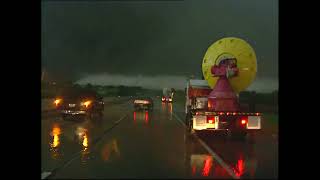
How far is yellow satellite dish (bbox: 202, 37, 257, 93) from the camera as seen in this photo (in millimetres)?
18062

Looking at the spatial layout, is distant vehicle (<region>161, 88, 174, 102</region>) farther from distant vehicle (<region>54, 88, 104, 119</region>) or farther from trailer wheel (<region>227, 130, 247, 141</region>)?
trailer wheel (<region>227, 130, 247, 141</region>)

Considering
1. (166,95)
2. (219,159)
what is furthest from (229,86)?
(166,95)

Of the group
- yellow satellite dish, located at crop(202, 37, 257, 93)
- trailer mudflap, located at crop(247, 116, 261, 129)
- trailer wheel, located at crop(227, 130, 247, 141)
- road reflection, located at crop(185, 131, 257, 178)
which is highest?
yellow satellite dish, located at crop(202, 37, 257, 93)

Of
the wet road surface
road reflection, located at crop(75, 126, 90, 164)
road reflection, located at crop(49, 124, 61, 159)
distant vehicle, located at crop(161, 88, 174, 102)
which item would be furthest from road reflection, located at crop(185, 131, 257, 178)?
distant vehicle, located at crop(161, 88, 174, 102)

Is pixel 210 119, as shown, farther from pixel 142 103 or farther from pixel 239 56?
pixel 142 103

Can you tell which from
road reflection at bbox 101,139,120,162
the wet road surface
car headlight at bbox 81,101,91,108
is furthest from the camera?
car headlight at bbox 81,101,91,108

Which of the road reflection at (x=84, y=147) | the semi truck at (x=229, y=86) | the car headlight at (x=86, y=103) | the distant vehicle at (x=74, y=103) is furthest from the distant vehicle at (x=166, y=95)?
the semi truck at (x=229, y=86)

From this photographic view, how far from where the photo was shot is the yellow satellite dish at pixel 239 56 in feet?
59.3

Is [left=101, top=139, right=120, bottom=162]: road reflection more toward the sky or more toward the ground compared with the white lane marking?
more toward the sky

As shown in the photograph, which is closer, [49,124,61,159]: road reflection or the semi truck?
[49,124,61,159]: road reflection

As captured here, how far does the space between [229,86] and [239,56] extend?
1.20 m

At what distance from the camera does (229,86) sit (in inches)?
723
